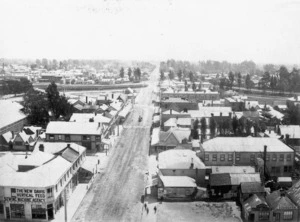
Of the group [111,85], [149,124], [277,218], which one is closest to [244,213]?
[277,218]

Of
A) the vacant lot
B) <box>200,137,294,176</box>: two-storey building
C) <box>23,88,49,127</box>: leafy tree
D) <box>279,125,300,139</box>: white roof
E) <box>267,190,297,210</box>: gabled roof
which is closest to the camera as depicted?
<box>267,190,297,210</box>: gabled roof

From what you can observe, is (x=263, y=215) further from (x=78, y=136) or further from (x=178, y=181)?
(x=78, y=136)

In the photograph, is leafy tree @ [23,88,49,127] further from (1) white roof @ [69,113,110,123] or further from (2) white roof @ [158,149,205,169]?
(2) white roof @ [158,149,205,169]

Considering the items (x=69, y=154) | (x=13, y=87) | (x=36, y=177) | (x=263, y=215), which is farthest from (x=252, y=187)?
(x=13, y=87)

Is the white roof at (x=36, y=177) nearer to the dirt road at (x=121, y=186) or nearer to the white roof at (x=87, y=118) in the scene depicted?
the dirt road at (x=121, y=186)

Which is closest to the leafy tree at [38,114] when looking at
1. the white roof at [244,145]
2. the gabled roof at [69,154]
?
the gabled roof at [69,154]

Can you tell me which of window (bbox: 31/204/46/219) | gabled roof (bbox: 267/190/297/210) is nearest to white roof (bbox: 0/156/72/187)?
window (bbox: 31/204/46/219)
